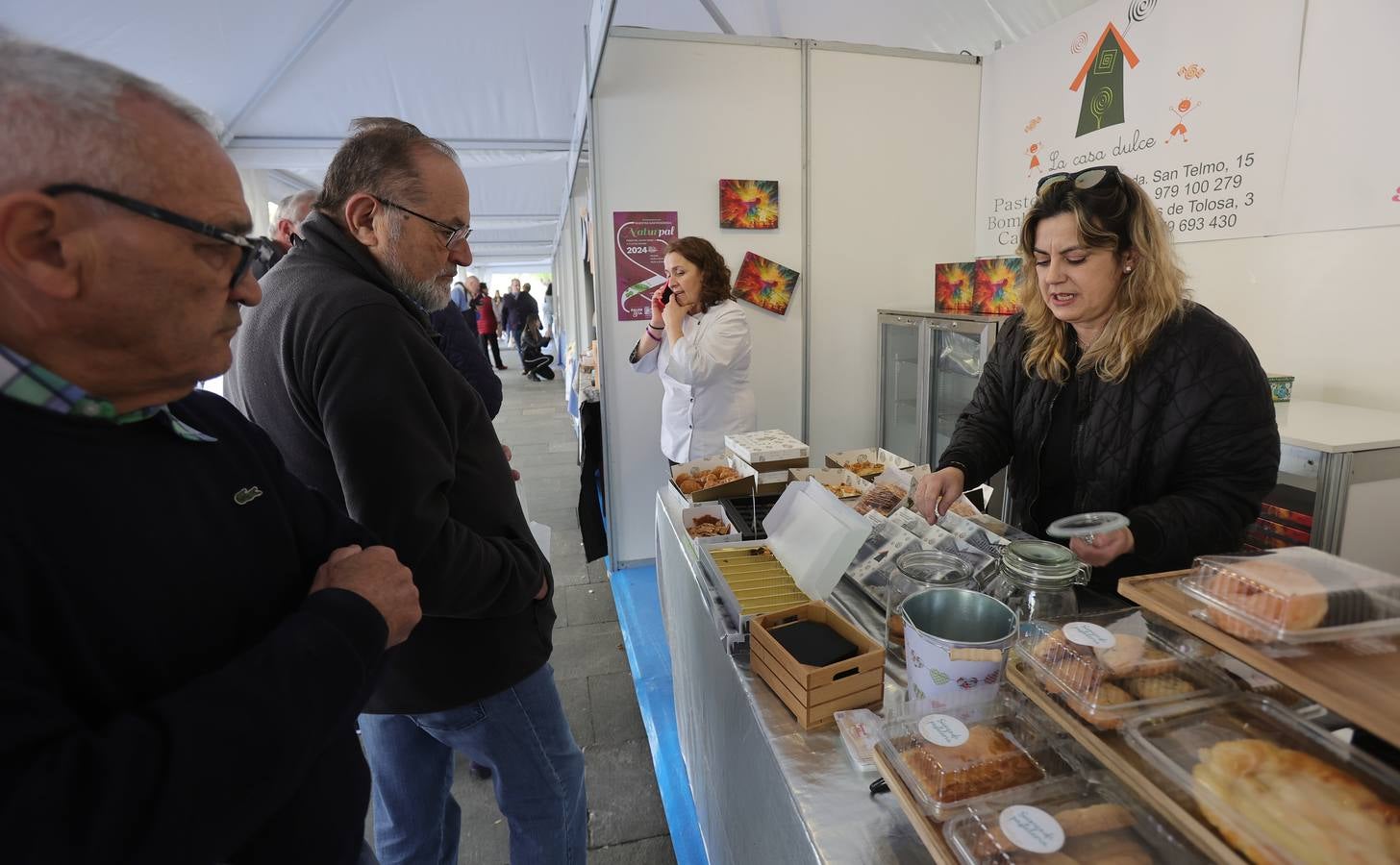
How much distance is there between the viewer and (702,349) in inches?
120

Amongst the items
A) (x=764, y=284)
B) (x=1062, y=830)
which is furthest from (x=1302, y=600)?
Result: (x=764, y=284)

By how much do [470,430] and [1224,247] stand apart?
10.5 ft

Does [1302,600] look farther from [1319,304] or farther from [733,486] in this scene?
[1319,304]

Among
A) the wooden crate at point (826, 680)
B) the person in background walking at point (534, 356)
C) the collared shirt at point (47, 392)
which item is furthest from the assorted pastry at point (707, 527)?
the person in background walking at point (534, 356)

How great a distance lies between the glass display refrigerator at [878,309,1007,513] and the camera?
3.45m

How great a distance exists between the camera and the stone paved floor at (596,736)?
85.5 inches

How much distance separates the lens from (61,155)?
2.01 feet

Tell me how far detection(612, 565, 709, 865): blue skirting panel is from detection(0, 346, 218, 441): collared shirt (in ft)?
6.15

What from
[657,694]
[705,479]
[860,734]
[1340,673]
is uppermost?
[1340,673]

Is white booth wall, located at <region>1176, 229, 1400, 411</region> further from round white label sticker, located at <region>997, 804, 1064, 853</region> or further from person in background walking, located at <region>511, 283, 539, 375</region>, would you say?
person in background walking, located at <region>511, 283, 539, 375</region>

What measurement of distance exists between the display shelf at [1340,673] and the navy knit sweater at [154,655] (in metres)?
0.95

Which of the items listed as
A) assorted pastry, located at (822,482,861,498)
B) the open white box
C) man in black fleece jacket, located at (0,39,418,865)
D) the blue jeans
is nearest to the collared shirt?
man in black fleece jacket, located at (0,39,418,865)

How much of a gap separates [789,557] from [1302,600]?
3.03 feet

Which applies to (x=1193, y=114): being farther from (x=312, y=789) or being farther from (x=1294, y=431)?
(x=312, y=789)
